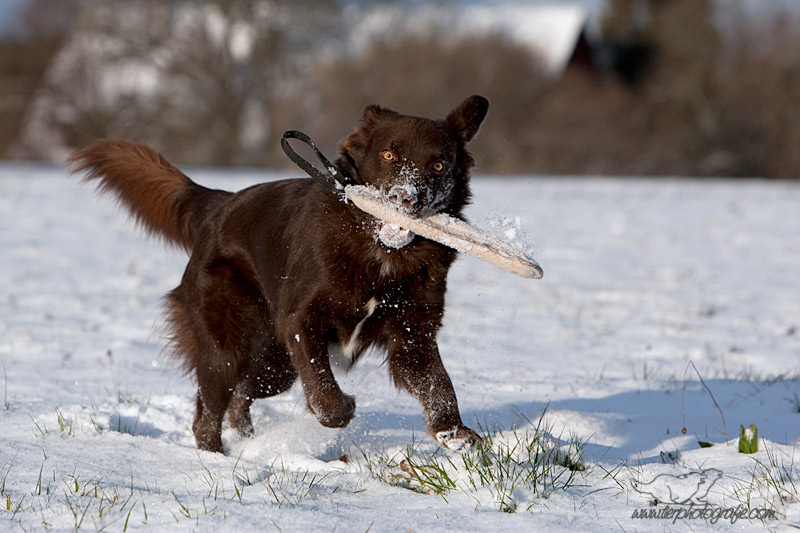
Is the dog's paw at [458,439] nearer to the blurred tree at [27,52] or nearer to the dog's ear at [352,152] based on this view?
the dog's ear at [352,152]

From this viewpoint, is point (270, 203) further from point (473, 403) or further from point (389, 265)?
point (473, 403)

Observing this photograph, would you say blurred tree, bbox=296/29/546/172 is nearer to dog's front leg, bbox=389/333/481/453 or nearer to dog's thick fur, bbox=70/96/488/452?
dog's thick fur, bbox=70/96/488/452

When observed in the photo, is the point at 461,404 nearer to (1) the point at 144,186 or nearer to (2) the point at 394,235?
(2) the point at 394,235

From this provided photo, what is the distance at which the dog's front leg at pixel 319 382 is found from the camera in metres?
3.90

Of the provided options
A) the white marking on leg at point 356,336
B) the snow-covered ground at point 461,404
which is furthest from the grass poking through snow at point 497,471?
the white marking on leg at point 356,336

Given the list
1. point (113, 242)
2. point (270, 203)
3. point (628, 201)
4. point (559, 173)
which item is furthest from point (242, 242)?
point (559, 173)

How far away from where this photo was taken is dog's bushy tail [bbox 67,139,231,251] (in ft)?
16.3

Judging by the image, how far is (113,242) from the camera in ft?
38.3

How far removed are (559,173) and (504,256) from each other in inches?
946

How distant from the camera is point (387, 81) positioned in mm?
27781

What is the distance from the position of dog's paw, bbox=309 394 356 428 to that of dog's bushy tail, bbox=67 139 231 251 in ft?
5.10

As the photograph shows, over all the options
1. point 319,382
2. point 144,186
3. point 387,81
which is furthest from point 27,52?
point 319,382

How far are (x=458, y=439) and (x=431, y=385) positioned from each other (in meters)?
0.36

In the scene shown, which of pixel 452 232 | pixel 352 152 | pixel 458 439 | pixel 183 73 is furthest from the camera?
pixel 183 73
